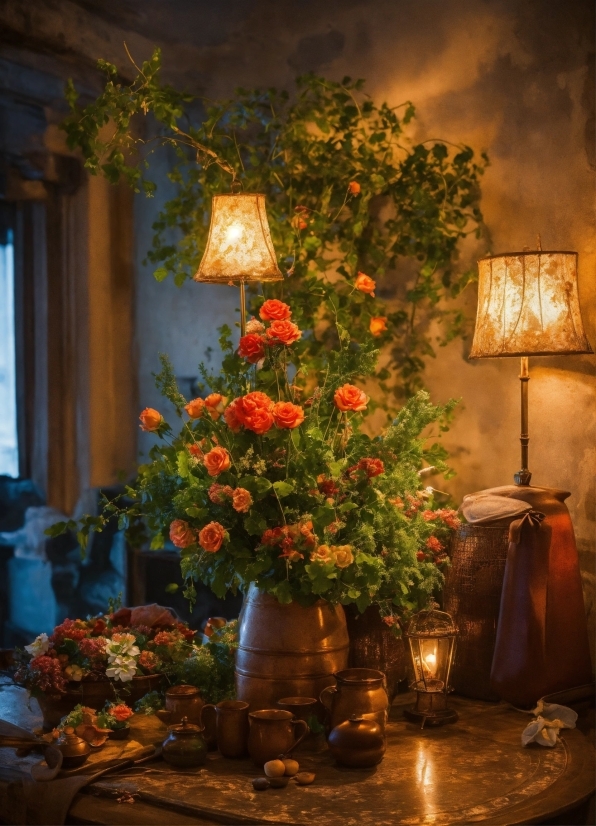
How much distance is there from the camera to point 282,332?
2322 mm

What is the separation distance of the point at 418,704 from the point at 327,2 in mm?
2487

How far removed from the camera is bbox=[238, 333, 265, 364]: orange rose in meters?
2.35

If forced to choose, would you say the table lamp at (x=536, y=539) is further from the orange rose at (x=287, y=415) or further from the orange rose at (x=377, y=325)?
the orange rose at (x=287, y=415)

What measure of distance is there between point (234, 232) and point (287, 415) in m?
0.70

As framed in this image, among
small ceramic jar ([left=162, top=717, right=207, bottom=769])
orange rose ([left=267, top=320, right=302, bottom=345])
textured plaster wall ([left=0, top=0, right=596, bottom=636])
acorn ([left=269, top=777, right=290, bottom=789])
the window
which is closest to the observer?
acorn ([left=269, top=777, right=290, bottom=789])

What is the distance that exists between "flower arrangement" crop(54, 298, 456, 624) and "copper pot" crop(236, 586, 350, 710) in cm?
6

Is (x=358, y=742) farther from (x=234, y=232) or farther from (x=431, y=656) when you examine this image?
(x=234, y=232)

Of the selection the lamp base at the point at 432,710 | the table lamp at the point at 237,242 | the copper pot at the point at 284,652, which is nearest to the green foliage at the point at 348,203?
the table lamp at the point at 237,242

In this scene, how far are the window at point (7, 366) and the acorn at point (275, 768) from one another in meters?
2.66

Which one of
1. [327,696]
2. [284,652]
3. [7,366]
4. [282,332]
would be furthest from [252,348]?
[7,366]

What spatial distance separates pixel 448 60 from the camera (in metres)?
3.26

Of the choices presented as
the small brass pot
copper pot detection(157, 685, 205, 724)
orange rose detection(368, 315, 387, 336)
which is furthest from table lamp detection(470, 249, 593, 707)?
the small brass pot

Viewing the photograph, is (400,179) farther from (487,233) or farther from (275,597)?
(275,597)

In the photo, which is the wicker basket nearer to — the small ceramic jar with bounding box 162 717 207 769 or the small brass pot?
the small ceramic jar with bounding box 162 717 207 769
